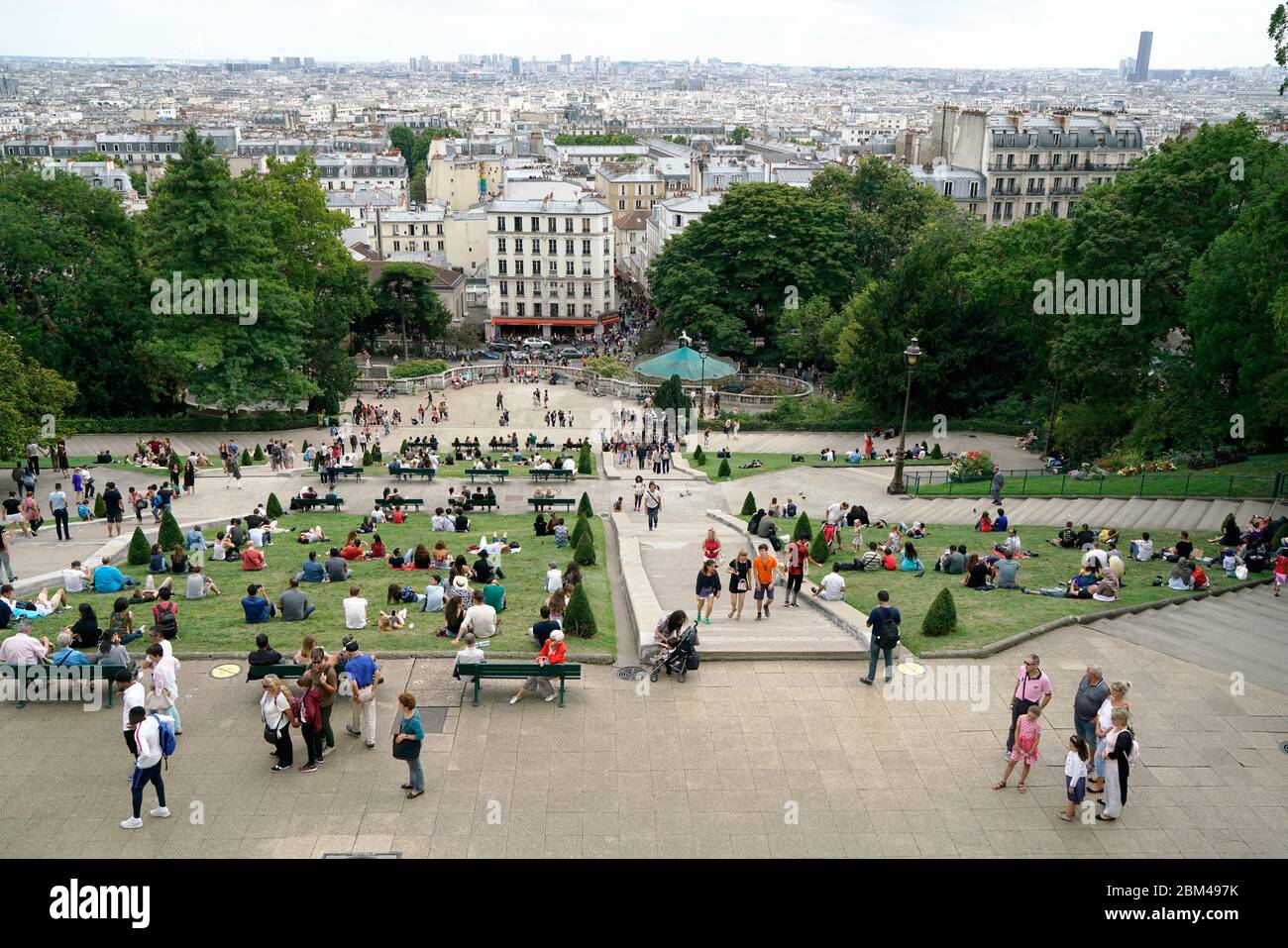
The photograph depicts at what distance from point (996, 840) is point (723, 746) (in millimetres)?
3773

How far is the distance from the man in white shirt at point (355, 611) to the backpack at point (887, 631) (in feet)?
28.1

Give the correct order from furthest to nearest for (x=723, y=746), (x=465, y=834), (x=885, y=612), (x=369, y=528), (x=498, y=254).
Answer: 1. (x=498, y=254)
2. (x=369, y=528)
3. (x=885, y=612)
4. (x=723, y=746)
5. (x=465, y=834)

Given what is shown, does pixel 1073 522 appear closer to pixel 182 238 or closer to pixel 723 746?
pixel 723 746

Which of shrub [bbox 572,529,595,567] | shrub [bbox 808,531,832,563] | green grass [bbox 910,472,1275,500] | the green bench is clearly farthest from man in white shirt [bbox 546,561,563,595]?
green grass [bbox 910,472,1275,500]

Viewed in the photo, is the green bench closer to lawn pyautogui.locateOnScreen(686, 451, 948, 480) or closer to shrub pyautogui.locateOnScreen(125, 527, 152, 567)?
shrub pyautogui.locateOnScreen(125, 527, 152, 567)

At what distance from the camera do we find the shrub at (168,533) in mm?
26627

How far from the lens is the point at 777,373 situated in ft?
242

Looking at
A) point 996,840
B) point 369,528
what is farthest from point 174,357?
point 996,840

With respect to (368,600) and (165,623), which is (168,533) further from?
(165,623)

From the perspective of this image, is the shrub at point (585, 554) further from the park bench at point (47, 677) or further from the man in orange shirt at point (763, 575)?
the park bench at point (47, 677)

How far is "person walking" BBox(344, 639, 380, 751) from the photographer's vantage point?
1505 cm

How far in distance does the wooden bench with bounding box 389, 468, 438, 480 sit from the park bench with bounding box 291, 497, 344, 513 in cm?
464

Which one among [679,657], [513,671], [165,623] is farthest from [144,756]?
[679,657]

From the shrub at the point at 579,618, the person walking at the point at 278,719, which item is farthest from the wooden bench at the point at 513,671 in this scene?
the person walking at the point at 278,719
